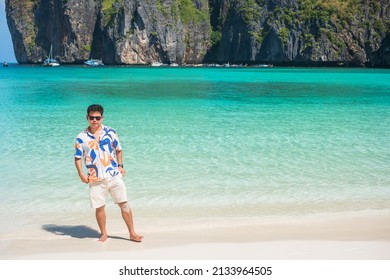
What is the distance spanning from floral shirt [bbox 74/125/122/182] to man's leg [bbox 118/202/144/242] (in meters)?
0.46

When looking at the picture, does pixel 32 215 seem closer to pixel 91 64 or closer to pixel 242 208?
pixel 242 208

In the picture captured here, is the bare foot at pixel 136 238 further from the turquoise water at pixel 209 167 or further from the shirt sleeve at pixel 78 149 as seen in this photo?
the shirt sleeve at pixel 78 149

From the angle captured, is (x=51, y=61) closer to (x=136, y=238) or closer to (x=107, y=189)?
(x=136, y=238)

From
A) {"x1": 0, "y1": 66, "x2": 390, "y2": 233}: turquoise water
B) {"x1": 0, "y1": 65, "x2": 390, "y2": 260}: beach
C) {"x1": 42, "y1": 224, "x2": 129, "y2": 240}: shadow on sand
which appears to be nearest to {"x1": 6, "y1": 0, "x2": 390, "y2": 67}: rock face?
{"x1": 0, "y1": 66, "x2": 390, "y2": 233}: turquoise water

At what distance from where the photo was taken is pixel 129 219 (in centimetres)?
667

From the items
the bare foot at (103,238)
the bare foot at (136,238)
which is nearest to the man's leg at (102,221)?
the bare foot at (103,238)

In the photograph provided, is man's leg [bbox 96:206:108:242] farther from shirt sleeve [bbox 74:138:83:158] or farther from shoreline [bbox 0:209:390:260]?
shirt sleeve [bbox 74:138:83:158]

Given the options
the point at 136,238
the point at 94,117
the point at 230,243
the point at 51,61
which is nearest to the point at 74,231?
the point at 136,238

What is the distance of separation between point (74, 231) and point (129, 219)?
1.11m

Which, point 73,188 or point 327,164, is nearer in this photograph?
point 73,188

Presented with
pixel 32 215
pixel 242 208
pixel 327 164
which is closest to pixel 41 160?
pixel 32 215

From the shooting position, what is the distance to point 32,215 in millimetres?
8141

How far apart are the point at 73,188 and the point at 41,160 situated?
2846mm

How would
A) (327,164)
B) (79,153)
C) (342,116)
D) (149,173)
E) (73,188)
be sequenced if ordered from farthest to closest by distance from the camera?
(342,116) → (327,164) → (149,173) → (73,188) → (79,153)
